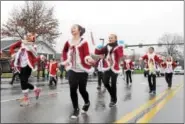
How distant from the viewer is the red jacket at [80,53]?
791 cm

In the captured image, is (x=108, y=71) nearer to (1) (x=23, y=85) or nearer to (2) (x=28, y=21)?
(1) (x=23, y=85)

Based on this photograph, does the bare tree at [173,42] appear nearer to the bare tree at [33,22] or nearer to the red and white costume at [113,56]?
the bare tree at [33,22]

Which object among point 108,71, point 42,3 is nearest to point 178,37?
point 42,3

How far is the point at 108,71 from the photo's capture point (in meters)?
9.94

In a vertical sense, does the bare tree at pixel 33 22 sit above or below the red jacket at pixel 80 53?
above

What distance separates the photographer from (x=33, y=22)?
47.6 meters

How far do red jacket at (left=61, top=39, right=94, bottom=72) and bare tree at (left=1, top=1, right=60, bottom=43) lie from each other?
3885cm

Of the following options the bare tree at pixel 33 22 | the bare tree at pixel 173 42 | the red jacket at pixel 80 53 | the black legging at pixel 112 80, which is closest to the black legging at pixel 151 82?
the black legging at pixel 112 80

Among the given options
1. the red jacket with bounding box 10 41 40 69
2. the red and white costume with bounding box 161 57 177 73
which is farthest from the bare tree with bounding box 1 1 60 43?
the red jacket with bounding box 10 41 40 69

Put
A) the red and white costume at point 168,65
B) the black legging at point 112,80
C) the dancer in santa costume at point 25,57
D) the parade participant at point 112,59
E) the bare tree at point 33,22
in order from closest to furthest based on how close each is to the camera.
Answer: the dancer in santa costume at point 25,57, the parade participant at point 112,59, the black legging at point 112,80, the red and white costume at point 168,65, the bare tree at point 33,22

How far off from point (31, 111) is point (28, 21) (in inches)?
1567

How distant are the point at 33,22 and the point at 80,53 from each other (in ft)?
133

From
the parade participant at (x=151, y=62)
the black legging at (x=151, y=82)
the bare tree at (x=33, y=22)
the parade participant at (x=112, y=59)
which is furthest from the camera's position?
the bare tree at (x=33, y=22)

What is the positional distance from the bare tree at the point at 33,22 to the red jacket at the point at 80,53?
3885 centimetres
